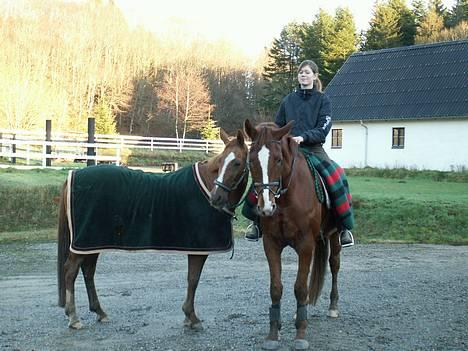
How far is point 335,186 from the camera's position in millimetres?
6547

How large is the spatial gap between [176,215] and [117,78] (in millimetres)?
54200

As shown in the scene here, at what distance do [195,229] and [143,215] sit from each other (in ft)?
2.04

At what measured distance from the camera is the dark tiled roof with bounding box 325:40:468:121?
34.3 m

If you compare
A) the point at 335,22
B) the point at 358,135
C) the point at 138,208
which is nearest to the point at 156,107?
the point at 335,22

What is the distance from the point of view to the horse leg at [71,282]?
643cm

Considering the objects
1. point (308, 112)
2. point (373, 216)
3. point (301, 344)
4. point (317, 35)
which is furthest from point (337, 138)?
point (301, 344)

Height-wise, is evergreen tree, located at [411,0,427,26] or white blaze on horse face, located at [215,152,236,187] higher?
evergreen tree, located at [411,0,427,26]

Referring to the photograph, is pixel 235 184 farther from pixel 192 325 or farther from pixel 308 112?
pixel 192 325

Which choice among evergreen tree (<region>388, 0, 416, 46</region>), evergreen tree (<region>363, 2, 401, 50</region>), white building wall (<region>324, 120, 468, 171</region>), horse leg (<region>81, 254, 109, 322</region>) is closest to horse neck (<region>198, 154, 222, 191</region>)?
horse leg (<region>81, 254, 109, 322</region>)

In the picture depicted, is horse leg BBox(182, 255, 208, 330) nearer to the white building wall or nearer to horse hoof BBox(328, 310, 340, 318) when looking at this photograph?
horse hoof BBox(328, 310, 340, 318)

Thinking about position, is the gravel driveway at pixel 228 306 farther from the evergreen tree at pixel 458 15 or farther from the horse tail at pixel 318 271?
the evergreen tree at pixel 458 15

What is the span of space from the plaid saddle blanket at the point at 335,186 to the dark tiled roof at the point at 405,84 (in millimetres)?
27869

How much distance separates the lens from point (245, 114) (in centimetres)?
6291

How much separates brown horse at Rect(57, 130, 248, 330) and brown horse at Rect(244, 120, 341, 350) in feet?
1.37
